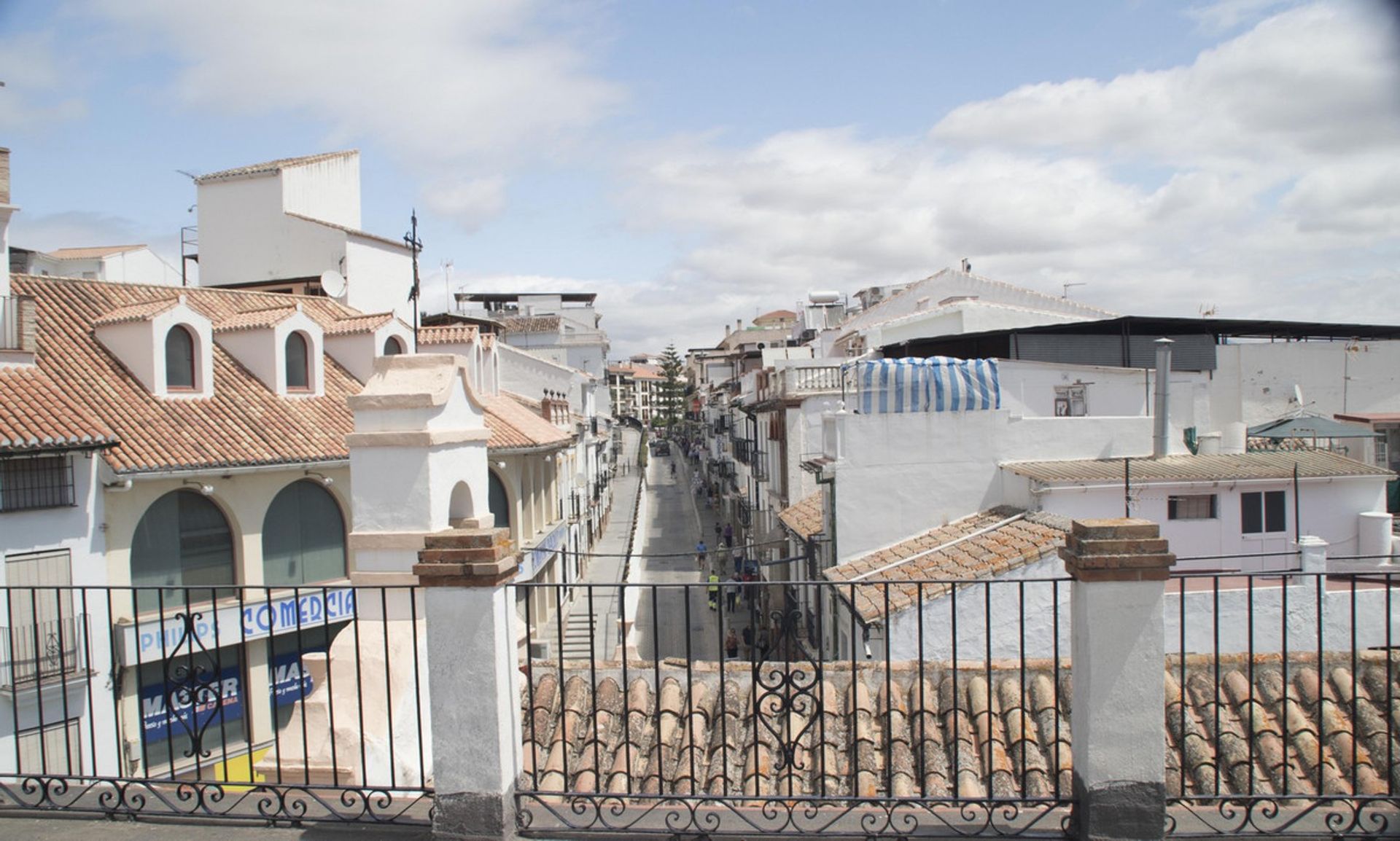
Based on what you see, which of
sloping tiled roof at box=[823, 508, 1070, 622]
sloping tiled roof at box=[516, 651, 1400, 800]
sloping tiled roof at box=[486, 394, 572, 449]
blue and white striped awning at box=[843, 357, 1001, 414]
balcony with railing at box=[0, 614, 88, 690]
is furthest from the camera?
sloping tiled roof at box=[486, 394, 572, 449]

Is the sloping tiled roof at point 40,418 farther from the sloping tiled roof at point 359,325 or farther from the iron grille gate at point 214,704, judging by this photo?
the sloping tiled roof at point 359,325

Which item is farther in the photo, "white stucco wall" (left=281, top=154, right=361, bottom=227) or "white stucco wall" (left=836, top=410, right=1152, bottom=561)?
"white stucco wall" (left=281, top=154, right=361, bottom=227)

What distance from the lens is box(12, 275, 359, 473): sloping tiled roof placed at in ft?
49.2

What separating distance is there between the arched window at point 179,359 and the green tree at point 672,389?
91.0 meters

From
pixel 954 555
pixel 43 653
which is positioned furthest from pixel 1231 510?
pixel 43 653

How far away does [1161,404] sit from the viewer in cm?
1623

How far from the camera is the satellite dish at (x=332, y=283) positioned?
24656mm

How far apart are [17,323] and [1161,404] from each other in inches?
736

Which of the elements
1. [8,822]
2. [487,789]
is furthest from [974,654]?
[8,822]

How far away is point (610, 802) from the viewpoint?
4.95 meters

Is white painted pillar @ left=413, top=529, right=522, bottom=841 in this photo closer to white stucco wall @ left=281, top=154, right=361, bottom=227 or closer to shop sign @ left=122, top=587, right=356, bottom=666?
shop sign @ left=122, top=587, right=356, bottom=666

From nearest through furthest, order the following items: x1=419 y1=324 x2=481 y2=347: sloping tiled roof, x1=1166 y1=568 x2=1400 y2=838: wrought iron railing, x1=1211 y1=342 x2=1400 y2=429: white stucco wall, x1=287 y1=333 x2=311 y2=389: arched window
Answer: x1=1166 y1=568 x2=1400 y2=838: wrought iron railing → x1=287 y1=333 x2=311 y2=389: arched window → x1=419 y1=324 x2=481 y2=347: sloping tiled roof → x1=1211 y1=342 x2=1400 y2=429: white stucco wall

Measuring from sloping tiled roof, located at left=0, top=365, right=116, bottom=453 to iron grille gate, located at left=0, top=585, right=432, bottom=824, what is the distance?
6.90ft

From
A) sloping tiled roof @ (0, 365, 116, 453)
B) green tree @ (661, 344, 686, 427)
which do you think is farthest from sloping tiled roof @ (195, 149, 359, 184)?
green tree @ (661, 344, 686, 427)
